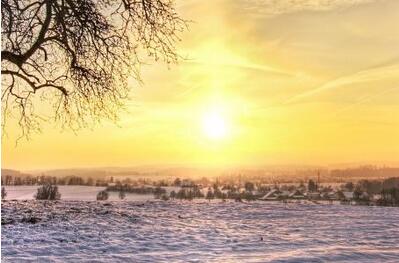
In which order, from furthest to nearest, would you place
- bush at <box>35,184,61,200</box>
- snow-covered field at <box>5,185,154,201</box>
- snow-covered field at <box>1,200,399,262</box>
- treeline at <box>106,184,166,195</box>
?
1. treeline at <box>106,184,166,195</box>
2. bush at <box>35,184,61,200</box>
3. snow-covered field at <box>5,185,154,201</box>
4. snow-covered field at <box>1,200,399,262</box>

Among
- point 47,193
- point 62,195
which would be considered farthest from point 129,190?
point 47,193

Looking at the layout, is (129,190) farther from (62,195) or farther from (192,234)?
(192,234)

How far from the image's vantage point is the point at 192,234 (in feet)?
46.3

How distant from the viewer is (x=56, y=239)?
41.5 ft

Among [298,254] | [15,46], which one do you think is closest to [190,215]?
[298,254]

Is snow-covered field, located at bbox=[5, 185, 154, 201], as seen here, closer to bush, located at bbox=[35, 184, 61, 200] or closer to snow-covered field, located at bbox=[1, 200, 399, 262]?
bush, located at bbox=[35, 184, 61, 200]

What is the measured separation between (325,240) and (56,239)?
732 centimetres

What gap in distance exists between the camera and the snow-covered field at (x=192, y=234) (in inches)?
437

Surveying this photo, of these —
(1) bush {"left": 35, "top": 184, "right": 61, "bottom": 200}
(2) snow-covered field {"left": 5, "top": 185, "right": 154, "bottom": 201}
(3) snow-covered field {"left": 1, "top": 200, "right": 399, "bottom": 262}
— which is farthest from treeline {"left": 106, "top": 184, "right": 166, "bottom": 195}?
(3) snow-covered field {"left": 1, "top": 200, "right": 399, "bottom": 262}

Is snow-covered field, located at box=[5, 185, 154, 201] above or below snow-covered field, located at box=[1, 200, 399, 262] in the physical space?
above

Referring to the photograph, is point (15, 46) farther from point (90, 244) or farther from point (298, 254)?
point (298, 254)

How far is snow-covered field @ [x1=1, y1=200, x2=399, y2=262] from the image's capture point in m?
11.1

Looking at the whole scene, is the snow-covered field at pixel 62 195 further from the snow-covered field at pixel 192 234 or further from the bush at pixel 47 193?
the snow-covered field at pixel 192 234

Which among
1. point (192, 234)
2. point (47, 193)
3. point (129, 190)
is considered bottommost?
point (192, 234)
